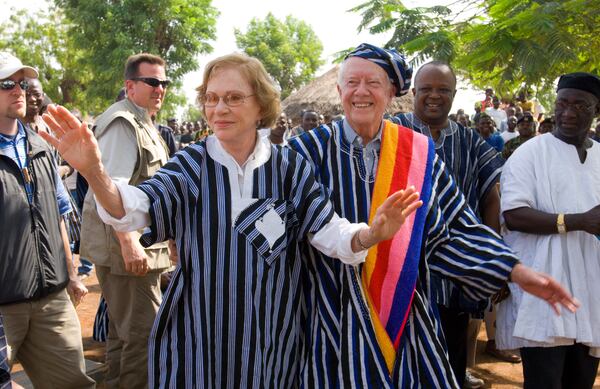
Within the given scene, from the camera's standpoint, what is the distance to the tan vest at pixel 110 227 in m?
3.55

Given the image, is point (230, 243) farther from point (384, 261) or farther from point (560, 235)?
point (560, 235)

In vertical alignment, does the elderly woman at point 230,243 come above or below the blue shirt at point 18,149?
below

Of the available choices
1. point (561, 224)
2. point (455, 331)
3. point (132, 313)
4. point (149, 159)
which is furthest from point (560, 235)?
point (132, 313)

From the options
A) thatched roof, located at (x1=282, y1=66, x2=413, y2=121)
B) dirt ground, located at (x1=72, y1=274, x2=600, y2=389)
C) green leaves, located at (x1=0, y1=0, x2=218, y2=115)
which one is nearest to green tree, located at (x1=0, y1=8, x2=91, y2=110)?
green leaves, located at (x1=0, y1=0, x2=218, y2=115)

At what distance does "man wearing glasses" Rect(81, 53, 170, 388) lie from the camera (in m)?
3.50

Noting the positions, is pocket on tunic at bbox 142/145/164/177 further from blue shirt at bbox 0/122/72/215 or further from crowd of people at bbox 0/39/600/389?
blue shirt at bbox 0/122/72/215

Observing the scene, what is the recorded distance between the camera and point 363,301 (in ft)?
7.20

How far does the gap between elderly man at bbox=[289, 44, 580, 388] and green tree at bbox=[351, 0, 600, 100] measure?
2.13 m

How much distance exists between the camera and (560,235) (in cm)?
280

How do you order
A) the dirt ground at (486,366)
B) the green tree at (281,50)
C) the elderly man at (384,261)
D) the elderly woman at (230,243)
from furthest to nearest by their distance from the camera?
the green tree at (281,50) → the dirt ground at (486,366) → the elderly man at (384,261) → the elderly woman at (230,243)

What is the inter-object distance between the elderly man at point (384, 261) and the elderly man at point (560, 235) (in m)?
0.58

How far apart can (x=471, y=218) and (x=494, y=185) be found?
0.96m

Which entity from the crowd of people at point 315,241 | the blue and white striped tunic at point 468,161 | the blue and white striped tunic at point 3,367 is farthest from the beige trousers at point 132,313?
the blue and white striped tunic at point 3,367

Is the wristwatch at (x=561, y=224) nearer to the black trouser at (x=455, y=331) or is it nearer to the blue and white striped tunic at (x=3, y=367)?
the black trouser at (x=455, y=331)
